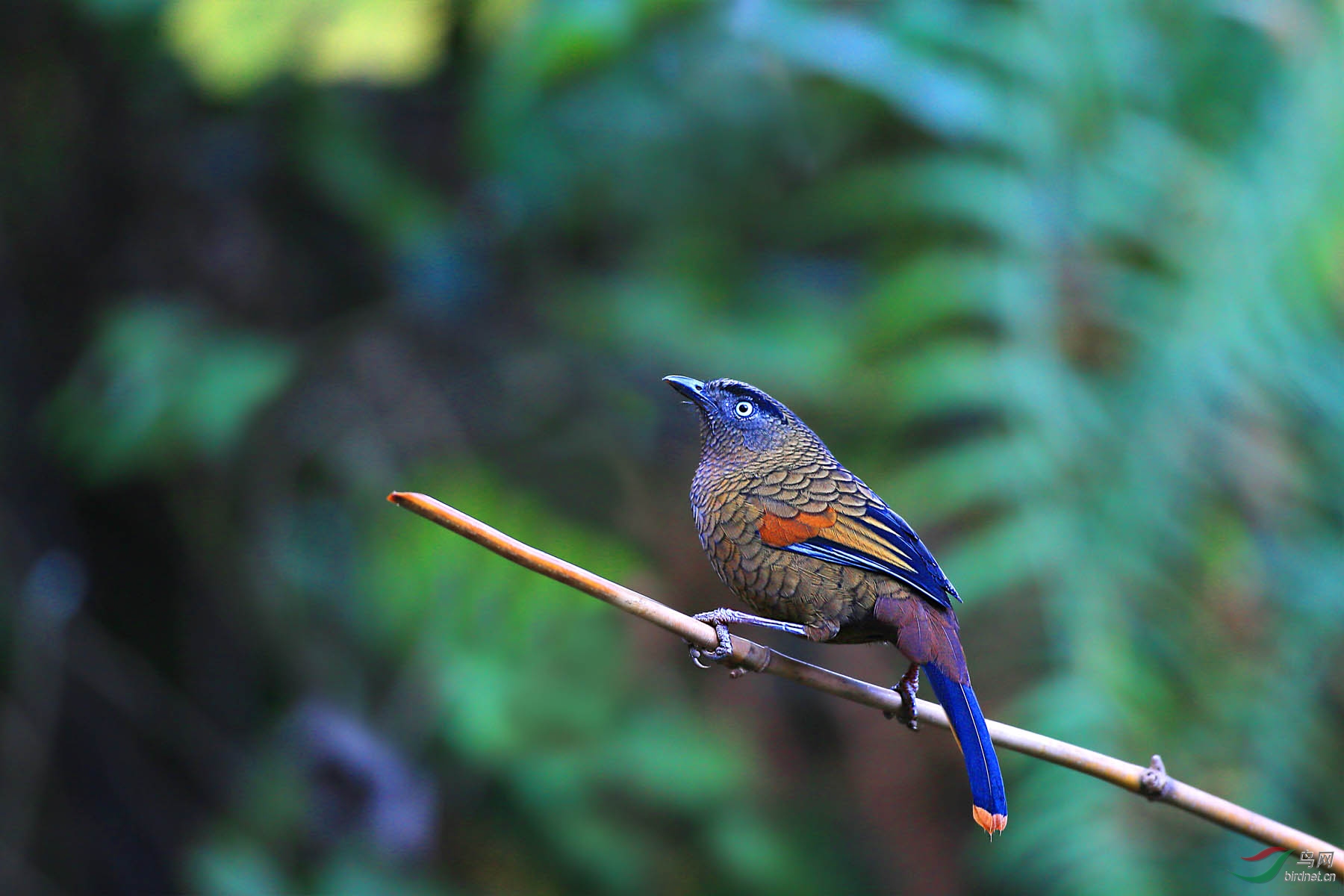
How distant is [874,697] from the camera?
1.21 metres

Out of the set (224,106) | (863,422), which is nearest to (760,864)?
(863,422)

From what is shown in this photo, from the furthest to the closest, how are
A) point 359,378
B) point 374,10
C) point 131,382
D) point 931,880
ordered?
point 359,378
point 131,382
point 931,880
point 374,10

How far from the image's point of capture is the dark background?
10.8 ft

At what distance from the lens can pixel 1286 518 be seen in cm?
357

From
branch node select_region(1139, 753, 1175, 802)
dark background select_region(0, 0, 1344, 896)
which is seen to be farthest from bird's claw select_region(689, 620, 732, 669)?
dark background select_region(0, 0, 1344, 896)

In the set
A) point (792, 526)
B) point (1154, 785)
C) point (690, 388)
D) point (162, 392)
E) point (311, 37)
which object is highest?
point (311, 37)

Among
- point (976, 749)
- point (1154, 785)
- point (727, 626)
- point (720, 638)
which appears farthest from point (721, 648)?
point (1154, 785)

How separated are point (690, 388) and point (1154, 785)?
0.71m

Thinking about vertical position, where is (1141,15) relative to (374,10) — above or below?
above

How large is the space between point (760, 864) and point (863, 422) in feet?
5.19

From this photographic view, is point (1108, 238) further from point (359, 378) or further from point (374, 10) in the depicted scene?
point (359, 378)

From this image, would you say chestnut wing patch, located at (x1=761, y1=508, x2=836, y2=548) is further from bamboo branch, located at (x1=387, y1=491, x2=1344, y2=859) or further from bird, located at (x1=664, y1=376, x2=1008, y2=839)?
bamboo branch, located at (x1=387, y1=491, x2=1344, y2=859)

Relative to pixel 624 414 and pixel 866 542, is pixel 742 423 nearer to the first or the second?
pixel 866 542

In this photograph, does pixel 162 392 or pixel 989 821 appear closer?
pixel 989 821
